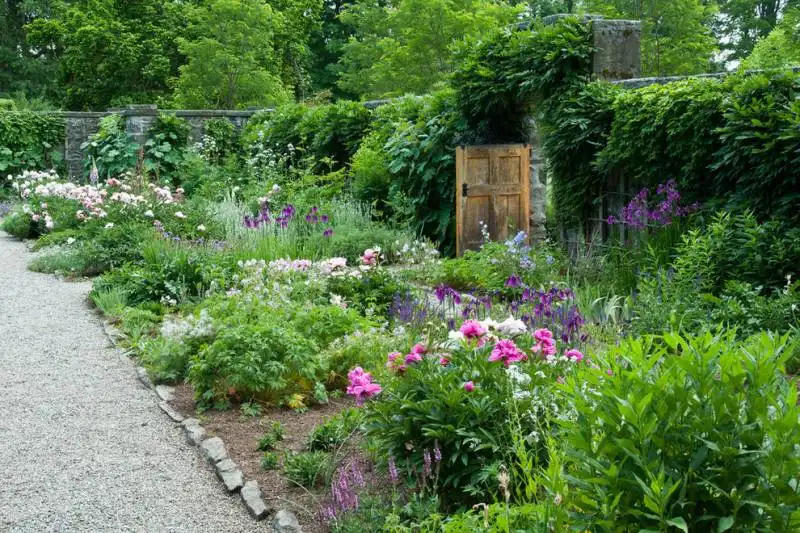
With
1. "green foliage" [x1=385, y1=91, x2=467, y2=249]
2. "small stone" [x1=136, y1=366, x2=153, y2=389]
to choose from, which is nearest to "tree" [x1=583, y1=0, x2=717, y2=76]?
"green foliage" [x1=385, y1=91, x2=467, y2=249]

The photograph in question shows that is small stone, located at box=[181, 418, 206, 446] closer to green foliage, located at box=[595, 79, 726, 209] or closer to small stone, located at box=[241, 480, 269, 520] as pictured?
small stone, located at box=[241, 480, 269, 520]

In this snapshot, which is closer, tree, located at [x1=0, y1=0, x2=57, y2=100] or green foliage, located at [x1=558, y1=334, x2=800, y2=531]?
green foliage, located at [x1=558, y1=334, x2=800, y2=531]

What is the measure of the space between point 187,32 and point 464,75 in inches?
762

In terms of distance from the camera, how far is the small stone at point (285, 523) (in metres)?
3.20

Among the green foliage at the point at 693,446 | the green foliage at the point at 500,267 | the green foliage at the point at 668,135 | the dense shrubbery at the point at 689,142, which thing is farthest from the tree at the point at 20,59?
the green foliage at the point at 693,446

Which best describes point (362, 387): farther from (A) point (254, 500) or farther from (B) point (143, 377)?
(B) point (143, 377)

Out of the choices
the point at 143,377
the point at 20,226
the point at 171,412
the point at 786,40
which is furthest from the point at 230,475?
the point at 786,40

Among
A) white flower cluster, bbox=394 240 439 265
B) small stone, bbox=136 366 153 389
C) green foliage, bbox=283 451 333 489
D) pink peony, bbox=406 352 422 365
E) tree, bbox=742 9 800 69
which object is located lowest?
small stone, bbox=136 366 153 389

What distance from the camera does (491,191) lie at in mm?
9336

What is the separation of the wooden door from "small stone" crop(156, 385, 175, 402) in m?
4.70

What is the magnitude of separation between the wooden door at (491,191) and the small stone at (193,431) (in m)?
5.23

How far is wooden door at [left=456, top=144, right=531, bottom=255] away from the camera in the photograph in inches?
365

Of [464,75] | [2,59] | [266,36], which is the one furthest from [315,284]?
[2,59]

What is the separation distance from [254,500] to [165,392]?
1.86 m
